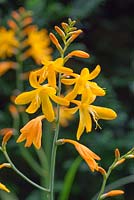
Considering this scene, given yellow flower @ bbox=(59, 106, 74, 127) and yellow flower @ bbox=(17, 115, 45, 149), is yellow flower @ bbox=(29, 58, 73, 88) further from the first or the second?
yellow flower @ bbox=(59, 106, 74, 127)

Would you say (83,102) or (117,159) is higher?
(83,102)

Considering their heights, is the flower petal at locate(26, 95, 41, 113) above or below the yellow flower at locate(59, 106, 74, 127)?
above

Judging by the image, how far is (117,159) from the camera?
157 centimetres

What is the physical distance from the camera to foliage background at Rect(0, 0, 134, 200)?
427 centimetres

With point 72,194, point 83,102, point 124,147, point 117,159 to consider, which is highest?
point 83,102

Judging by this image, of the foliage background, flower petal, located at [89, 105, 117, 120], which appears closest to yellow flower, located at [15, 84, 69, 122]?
flower petal, located at [89, 105, 117, 120]

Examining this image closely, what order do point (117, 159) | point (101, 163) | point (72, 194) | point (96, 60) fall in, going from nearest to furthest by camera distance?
1. point (117, 159)
2. point (101, 163)
3. point (72, 194)
4. point (96, 60)

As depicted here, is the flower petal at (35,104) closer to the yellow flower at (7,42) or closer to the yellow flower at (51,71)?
the yellow flower at (51,71)

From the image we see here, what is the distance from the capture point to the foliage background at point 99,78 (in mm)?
4266

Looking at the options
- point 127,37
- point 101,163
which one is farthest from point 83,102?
point 127,37

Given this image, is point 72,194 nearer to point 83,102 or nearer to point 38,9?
point 38,9

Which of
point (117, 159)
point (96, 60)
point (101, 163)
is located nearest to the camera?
point (117, 159)

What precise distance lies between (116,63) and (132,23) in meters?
0.42

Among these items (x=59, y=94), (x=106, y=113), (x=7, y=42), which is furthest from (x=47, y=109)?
(x=7, y=42)
